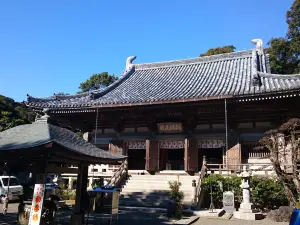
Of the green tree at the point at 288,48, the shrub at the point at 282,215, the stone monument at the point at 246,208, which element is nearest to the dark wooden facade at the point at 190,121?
the stone monument at the point at 246,208

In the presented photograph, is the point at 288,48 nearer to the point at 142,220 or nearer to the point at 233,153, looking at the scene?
the point at 233,153

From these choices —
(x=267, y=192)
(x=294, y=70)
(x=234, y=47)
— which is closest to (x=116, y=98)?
(x=267, y=192)

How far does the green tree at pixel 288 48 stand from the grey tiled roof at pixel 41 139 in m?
31.0

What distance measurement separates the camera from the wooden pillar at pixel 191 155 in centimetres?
1662

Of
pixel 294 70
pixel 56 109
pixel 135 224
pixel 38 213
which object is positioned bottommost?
pixel 135 224

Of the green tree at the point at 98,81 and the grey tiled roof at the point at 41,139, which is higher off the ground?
the green tree at the point at 98,81

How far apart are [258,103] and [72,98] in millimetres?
12769

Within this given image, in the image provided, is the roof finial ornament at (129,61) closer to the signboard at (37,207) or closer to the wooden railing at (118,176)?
the wooden railing at (118,176)

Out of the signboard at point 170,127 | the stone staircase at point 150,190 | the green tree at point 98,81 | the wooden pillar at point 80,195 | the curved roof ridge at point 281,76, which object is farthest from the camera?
the green tree at point 98,81

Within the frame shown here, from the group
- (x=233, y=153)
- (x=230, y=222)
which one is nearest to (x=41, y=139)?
(x=230, y=222)

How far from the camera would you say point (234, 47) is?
1585 inches

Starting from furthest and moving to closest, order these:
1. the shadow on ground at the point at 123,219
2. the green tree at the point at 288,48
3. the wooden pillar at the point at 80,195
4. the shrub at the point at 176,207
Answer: the green tree at the point at 288,48 < the shrub at the point at 176,207 < the shadow on ground at the point at 123,219 < the wooden pillar at the point at 80,195

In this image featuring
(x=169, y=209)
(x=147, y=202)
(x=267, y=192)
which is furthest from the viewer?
(x=147, y=202)

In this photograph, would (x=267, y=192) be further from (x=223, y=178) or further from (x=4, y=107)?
(x=4, y=107)
